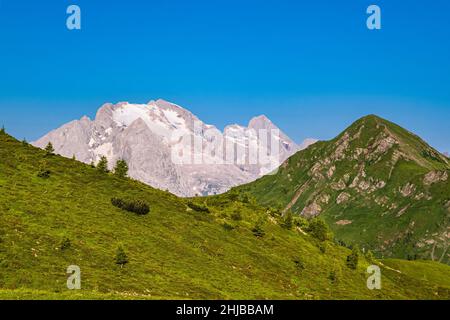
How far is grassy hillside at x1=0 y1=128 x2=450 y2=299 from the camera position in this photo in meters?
49.6

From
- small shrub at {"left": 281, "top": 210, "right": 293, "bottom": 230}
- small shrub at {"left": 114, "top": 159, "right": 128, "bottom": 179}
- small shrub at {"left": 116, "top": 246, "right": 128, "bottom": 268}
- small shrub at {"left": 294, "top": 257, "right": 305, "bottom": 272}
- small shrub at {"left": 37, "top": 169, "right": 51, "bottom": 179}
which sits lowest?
small shrub at {"left": 294, "top": 257, "right": 305, "bottom": 272}

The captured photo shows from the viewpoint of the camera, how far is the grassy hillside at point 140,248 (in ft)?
163

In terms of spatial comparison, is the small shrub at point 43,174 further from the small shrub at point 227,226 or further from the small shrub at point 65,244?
the small shrub at point 227,226

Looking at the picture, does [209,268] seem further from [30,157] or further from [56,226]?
[30,157]

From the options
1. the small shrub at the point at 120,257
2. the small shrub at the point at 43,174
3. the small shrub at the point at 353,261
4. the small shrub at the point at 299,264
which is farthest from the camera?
the small shrub at the point at 353,261

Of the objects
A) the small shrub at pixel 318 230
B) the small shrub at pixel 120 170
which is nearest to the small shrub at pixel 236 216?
the small shrub at pixel 120 170

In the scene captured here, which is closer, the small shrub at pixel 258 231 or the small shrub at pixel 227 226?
the small shrub at pixel 227 226

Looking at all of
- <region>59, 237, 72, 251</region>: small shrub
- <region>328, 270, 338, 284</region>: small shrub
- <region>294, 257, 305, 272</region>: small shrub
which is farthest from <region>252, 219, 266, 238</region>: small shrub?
<region>59, 237, 72, 251</region>: small shrub

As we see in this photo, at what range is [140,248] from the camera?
66.0 meters

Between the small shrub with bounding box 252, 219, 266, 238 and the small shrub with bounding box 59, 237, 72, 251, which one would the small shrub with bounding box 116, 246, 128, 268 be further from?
the small shrub with bounding box 252, 219, 266, 238

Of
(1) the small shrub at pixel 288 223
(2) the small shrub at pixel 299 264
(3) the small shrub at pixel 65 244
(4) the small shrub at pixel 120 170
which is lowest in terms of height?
(2) the small shrub at pixel 299 264

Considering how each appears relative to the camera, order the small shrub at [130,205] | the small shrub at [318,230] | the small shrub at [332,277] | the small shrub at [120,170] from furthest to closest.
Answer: the small shrub at [318,230], the small shrub at [120,170], the small shrub at [332,277], the small shrub at [130,205]
